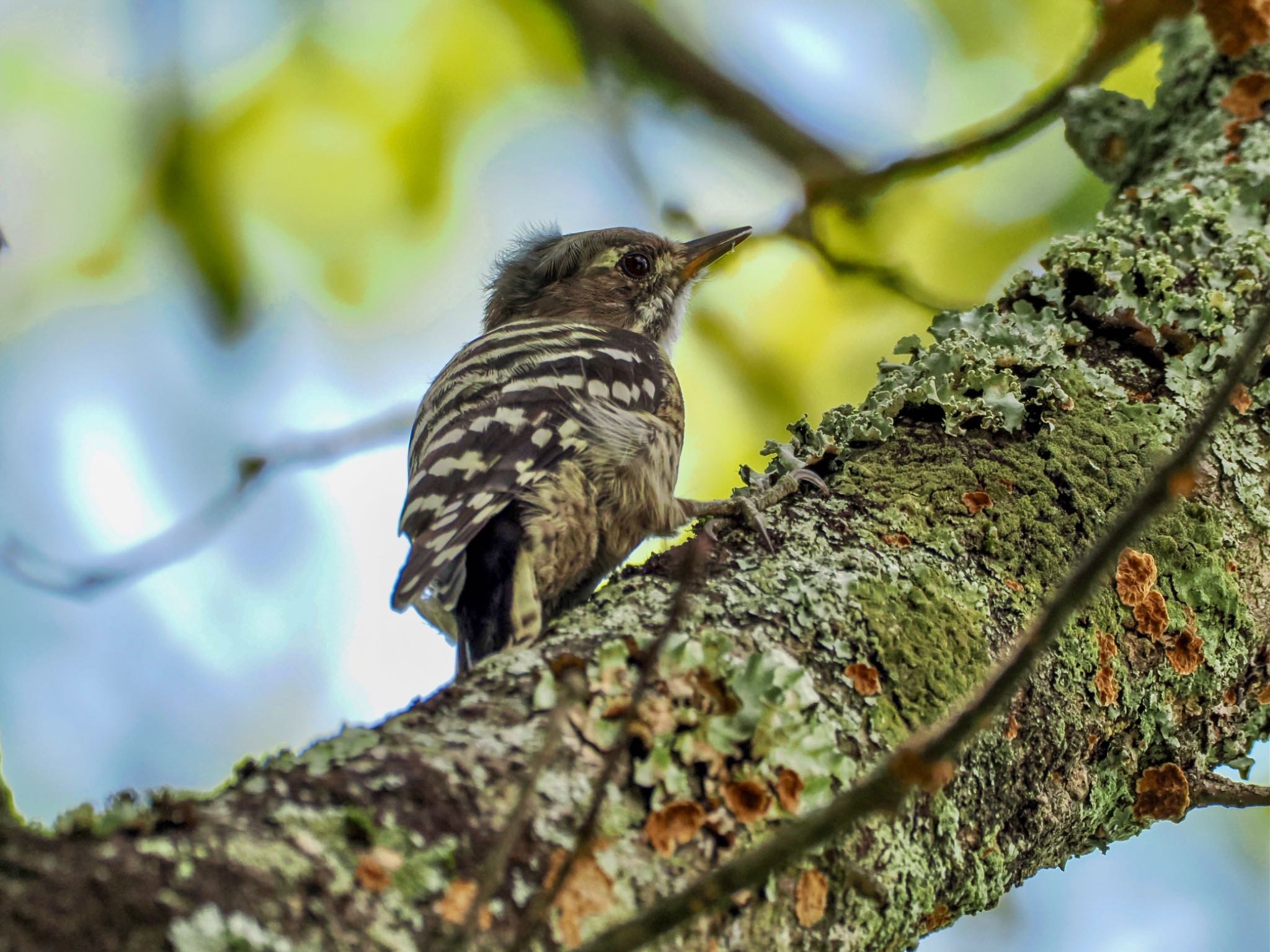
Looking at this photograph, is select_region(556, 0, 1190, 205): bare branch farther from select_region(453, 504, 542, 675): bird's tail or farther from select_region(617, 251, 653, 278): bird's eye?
select_region(453, 504, 542, 675): bird's tail

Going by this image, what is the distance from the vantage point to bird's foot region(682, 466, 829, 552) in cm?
211

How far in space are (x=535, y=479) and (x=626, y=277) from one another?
178cm

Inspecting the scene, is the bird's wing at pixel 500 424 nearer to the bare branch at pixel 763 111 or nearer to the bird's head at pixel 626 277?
the bird's head at pixel 626 277

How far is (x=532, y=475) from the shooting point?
262 centimetres

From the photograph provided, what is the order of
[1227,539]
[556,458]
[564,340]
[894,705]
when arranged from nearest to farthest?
[894,705] < [1227,539] < [556,458] < [564,340]

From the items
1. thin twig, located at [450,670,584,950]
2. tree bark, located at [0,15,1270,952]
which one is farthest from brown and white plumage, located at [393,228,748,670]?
thin twig, located at [450,670,584,950]

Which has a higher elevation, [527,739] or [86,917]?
[527,739]

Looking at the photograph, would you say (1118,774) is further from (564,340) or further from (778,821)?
(564,340)

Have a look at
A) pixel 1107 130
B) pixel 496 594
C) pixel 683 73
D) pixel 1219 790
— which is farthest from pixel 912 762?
pixel 683 73

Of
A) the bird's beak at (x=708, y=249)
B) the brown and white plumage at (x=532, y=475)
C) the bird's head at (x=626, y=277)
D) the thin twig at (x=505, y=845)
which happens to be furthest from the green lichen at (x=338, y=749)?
the bird's beak at (x=708, y=249)

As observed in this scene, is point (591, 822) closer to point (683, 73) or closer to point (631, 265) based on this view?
point (631, 265)

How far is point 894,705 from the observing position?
1651 mm

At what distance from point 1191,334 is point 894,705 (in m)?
1.31

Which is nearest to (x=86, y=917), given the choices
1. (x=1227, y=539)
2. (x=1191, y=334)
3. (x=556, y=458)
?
(x=556, y=458)
